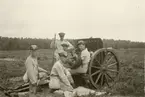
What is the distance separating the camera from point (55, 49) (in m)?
7.31

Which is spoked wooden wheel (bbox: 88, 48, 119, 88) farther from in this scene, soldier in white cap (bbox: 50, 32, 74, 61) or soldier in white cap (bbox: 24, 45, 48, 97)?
soldier in white cap (bbox: 24, 45, 48, 97)

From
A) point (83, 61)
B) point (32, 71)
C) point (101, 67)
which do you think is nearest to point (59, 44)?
point (83, 61)

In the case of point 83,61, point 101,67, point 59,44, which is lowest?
point 101,67

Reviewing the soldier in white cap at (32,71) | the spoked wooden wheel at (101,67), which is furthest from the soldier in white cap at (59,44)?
the soldier in white cap at (32,71)

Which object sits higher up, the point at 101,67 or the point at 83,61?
the point at 83,61

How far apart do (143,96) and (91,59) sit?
5.02ft

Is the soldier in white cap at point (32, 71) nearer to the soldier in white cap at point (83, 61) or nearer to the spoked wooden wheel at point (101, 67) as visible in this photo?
the soldier in white cap at point (83, 61)

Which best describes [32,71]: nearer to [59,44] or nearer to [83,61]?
[83,61]

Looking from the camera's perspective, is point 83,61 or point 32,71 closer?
point 32,71

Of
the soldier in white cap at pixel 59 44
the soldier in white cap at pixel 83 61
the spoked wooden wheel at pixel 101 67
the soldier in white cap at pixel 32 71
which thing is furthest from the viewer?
the soldier in white cap at pixel 59 44

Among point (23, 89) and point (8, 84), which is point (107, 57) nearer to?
point (23, 89)

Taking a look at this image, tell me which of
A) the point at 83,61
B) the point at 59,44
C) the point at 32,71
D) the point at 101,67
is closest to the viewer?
the point at 32,71

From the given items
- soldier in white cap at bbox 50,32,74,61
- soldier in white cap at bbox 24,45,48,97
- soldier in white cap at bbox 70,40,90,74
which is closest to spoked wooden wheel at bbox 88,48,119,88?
soldier in white cap at bbox 70,40,90,74

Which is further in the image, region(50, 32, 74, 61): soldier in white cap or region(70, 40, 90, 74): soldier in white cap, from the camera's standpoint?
region(50, 32, 74, 61): soldier in white cap
